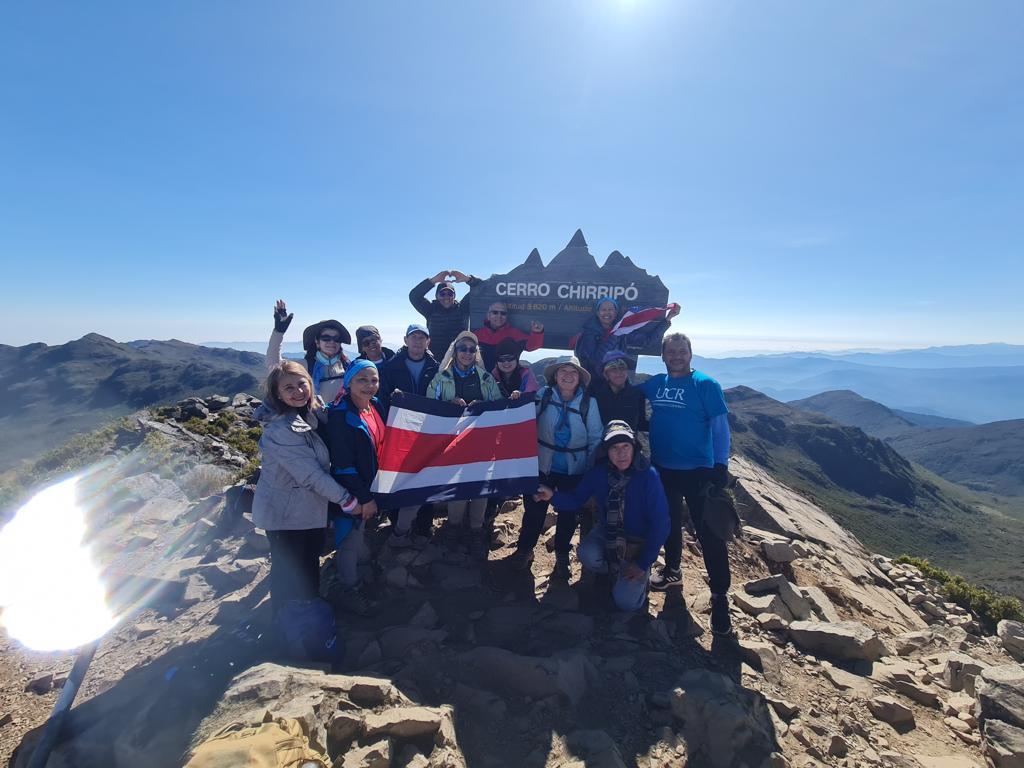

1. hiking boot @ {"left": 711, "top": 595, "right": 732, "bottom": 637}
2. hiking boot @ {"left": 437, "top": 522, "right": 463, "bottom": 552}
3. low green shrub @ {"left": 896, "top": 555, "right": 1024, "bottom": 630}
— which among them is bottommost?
low green shrub @ {"left": 896, "top": 555, "right": 1024, "bottom": 630}

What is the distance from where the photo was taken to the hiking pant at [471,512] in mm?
7919

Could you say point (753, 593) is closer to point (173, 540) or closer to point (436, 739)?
point (436, 739)

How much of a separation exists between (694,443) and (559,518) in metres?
2.34

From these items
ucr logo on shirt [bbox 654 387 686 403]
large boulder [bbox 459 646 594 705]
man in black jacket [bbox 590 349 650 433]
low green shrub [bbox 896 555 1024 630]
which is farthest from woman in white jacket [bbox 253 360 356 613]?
low green shrub [bbox 896 555 1024 630]

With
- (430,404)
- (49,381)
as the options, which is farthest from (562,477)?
(49,381)

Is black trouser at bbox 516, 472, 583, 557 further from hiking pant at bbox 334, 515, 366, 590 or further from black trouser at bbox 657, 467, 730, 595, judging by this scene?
hiking pant at bbox 334, 515, 366, 590

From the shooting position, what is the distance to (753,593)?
24.7ft

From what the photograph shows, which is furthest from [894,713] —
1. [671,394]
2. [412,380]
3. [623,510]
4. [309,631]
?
[412,380]

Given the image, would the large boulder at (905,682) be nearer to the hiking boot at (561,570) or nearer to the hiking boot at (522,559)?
the hiking boot at (561,570)

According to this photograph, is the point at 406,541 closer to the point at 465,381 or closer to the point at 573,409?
the point at 465,381

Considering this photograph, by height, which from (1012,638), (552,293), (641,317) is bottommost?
(1012,638)

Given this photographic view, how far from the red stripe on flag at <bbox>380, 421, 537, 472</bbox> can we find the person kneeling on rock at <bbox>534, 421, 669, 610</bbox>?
0.76 meters

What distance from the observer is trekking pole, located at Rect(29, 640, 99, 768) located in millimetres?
3934

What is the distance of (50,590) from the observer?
18.1ft
